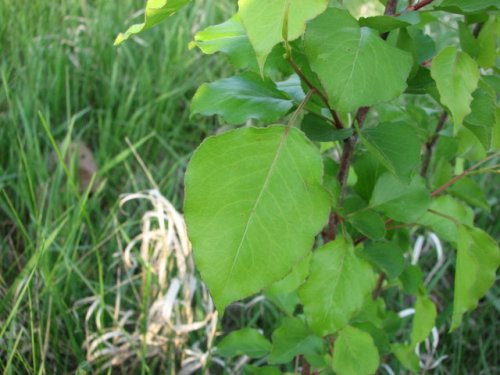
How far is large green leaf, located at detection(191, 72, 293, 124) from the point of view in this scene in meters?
0.72

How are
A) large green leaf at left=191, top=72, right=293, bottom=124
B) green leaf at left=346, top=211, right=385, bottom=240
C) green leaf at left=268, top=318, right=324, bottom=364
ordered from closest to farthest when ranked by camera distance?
large green leaf at left=191, top=72, right=293, bottom=124 < green leaf at left=346, top=211, right=385, bottom=240 < green leaf at left=268, top=318, right=324, bottom=364

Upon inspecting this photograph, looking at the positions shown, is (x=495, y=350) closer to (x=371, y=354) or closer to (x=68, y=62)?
(x=371, y=354)

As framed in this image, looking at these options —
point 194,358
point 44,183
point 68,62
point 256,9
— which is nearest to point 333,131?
point 256,9

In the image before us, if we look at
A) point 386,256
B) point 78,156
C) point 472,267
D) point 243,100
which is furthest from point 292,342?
point 78,156

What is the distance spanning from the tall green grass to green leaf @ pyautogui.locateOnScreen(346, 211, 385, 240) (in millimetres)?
666

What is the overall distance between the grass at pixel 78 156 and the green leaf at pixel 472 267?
24.3 inches

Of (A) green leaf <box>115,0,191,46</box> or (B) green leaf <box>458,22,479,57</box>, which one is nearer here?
(A) green leaf <box>115,0,191,46</box>

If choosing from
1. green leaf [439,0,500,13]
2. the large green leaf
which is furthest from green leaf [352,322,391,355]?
green leaf [439,0,500,13]

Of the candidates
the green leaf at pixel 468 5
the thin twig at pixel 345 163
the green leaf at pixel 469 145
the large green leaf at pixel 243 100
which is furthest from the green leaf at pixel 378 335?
the green leaf at pixel 468 5

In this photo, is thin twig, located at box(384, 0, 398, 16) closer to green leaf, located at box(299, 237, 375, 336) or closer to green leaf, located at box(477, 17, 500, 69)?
green leaf, located at box(477, 17, 500, 69)

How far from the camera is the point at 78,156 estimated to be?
177 cm

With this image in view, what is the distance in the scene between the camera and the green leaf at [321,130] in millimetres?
721

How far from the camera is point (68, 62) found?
209 centimetres

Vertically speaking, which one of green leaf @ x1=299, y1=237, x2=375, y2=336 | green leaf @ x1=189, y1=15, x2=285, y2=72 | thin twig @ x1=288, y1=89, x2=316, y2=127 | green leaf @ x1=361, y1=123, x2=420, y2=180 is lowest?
green leaf @ x1=299, y1=237, x2=375, y2=336
